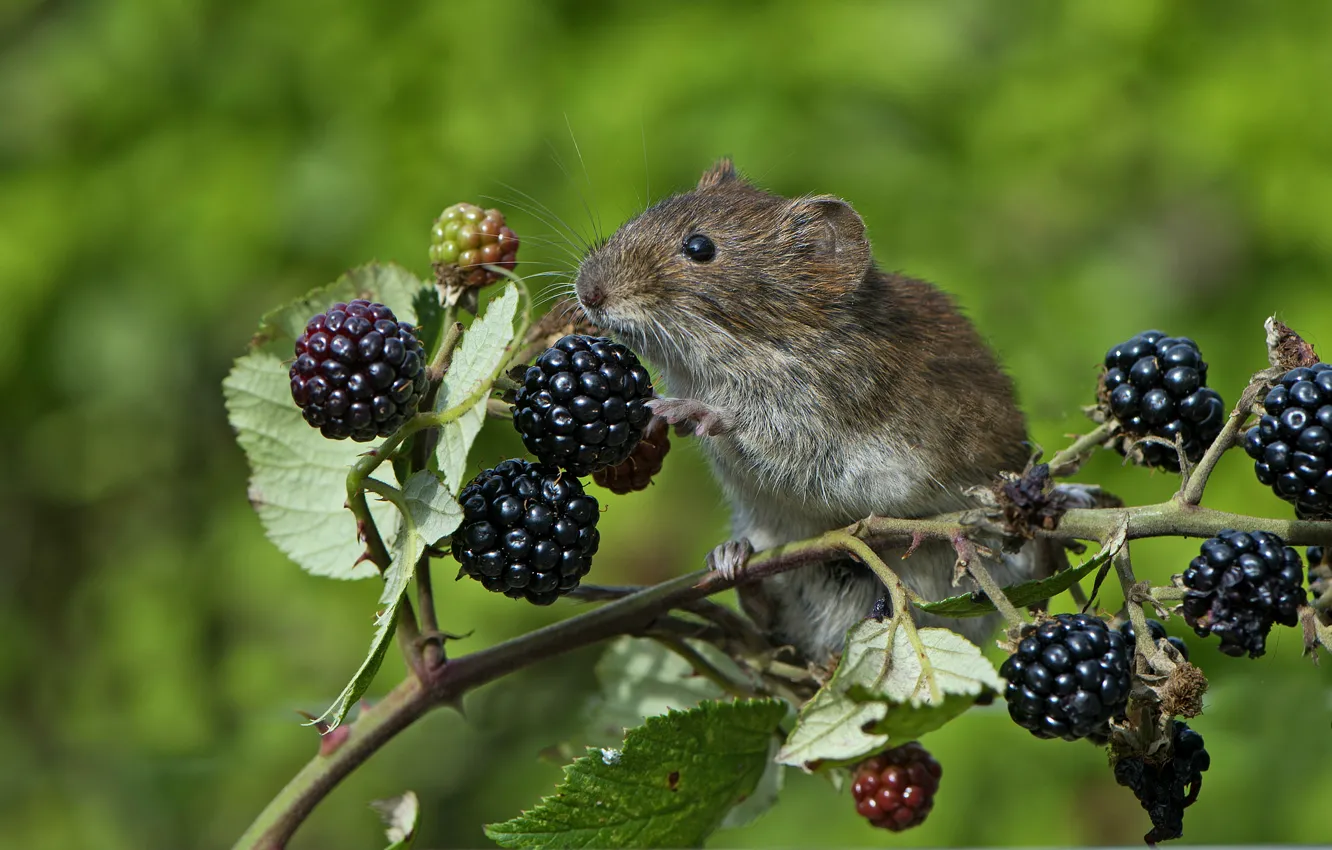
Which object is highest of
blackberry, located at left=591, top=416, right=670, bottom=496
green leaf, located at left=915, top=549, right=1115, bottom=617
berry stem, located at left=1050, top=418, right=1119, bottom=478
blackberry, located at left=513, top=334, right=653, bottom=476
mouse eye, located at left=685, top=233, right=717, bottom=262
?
mouse eye, located at left=685, top=233, right=717, bottom=262

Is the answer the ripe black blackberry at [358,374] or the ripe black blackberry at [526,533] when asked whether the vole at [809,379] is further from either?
the ripe black blackberry at [358,374]

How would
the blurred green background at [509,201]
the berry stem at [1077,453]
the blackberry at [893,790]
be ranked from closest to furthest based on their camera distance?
the berry stem at [1077,453] < the blackberry at [893,790] < the blurred green background at [509,201]

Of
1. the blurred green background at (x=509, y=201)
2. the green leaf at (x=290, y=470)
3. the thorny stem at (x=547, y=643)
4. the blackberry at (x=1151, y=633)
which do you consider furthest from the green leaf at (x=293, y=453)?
the blurred green background at (x=509, y=201)

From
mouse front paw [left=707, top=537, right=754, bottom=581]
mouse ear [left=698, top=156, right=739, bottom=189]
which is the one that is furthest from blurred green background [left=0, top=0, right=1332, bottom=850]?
mouse front paw [left=707, top=537, right=754, bottom=581]

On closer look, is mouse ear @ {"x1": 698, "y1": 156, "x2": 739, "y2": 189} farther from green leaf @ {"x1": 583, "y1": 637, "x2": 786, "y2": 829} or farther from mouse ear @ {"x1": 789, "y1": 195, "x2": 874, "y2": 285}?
green leaf @ {"x1": 583, "y1": 637, "x2": 786, "y2": 829}

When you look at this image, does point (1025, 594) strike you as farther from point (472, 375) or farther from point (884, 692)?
point (472, 375)

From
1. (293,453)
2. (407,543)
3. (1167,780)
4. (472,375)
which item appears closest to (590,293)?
(293,453)

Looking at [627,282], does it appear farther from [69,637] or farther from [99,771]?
[69,637]

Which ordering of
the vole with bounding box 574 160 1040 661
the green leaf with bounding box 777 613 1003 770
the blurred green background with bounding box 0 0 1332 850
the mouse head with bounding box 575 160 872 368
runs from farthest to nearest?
the blurred green background with bounding box 0 0 1332 850 < the mouse head with bounding box 575 160 872 368 < the vole with bounding box 574 160 1040 661 < the green leaf with bounding box 777 613 1003 770
